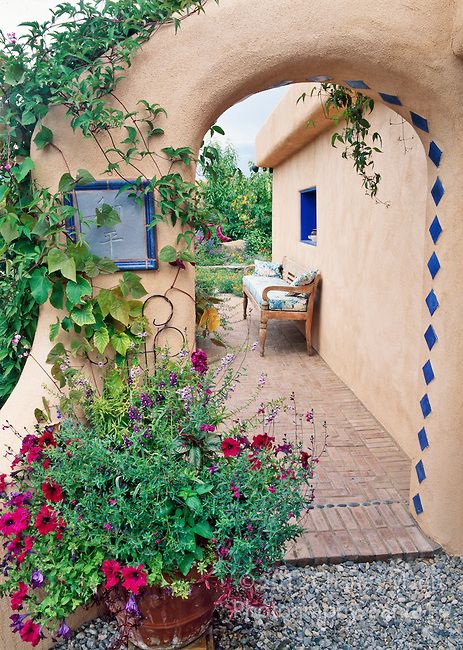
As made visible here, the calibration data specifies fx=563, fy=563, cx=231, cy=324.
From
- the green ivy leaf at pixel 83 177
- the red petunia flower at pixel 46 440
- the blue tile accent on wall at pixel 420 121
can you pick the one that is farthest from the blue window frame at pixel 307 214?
the red petunia flower at pixel 46 440

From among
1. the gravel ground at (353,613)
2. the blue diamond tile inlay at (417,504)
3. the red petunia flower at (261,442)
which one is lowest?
the gravel ground at (353,613)

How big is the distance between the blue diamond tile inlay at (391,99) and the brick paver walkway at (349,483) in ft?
5.02

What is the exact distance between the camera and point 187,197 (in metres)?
2.53

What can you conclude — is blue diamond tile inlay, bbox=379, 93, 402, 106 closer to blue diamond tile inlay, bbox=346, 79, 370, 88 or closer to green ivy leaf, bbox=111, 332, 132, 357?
blue diamond tile inlay, bbox=346, 79, 370, 88

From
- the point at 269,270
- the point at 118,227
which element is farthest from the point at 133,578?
the point at 269,270

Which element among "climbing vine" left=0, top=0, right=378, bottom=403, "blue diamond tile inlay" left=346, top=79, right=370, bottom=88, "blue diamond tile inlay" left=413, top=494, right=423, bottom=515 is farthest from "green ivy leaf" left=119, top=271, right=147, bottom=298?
"blue diamond tile inlay" left=413, top=494, right=423, bottom=515

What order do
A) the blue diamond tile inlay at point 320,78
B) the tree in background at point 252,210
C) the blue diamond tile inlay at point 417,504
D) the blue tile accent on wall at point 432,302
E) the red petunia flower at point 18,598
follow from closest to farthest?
the red petunia flower at point 18,598
the blue diamond tile inlay at point 320,78
the blue tile accent on wall at point 432,302
the blue diamond tile inlay at point 417,504
the tree in background at point 252,210

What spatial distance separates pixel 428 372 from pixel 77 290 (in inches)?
75.2

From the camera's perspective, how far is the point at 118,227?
8.42 feet

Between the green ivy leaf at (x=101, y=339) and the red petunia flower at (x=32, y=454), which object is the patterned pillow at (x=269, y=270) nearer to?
the green ivy leaf at (x=101, y=339)

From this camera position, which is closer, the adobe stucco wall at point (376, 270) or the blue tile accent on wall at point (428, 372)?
the blue tile accent on wall at point (428, 372)

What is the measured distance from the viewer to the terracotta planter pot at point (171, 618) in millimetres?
2078

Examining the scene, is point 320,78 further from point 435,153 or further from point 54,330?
point 54,330

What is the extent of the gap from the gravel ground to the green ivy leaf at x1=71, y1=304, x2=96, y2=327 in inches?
53.2
